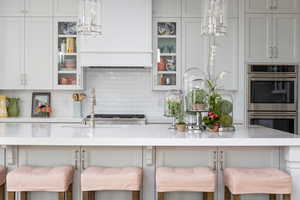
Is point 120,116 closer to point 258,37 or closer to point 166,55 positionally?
point 166,55

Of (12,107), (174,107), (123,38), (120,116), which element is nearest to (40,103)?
(12,107)

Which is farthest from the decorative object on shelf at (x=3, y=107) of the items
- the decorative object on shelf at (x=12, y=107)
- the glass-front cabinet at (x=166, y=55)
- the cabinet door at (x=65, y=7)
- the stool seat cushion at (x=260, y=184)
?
the stool seat cushion at (x=260, y=184)

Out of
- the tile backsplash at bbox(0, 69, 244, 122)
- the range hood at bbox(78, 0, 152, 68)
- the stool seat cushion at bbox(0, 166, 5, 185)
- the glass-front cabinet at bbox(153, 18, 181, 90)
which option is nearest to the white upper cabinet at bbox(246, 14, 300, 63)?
the glass-front cabinet at bbox(153, 18, 181, 90)

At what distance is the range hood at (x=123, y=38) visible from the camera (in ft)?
16.0

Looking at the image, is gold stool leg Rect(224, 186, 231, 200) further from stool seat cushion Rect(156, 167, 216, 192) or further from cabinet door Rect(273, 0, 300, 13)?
cabinet door Rect(273, 0, 300, 13)

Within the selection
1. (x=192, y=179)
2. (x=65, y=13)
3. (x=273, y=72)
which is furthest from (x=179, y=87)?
(x=192, y=179)

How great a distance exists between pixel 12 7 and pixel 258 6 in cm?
325

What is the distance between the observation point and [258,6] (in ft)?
16.3

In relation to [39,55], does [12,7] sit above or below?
above

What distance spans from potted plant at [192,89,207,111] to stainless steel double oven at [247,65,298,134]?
2.11m

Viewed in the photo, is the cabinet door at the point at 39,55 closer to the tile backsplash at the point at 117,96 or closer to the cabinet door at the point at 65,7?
the cabinet door at the point at 65,7

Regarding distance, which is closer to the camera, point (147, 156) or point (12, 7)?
point (147, 156)

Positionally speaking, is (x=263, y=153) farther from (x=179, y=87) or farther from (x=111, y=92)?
(x=111, y=92)

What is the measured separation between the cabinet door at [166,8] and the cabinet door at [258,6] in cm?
91
